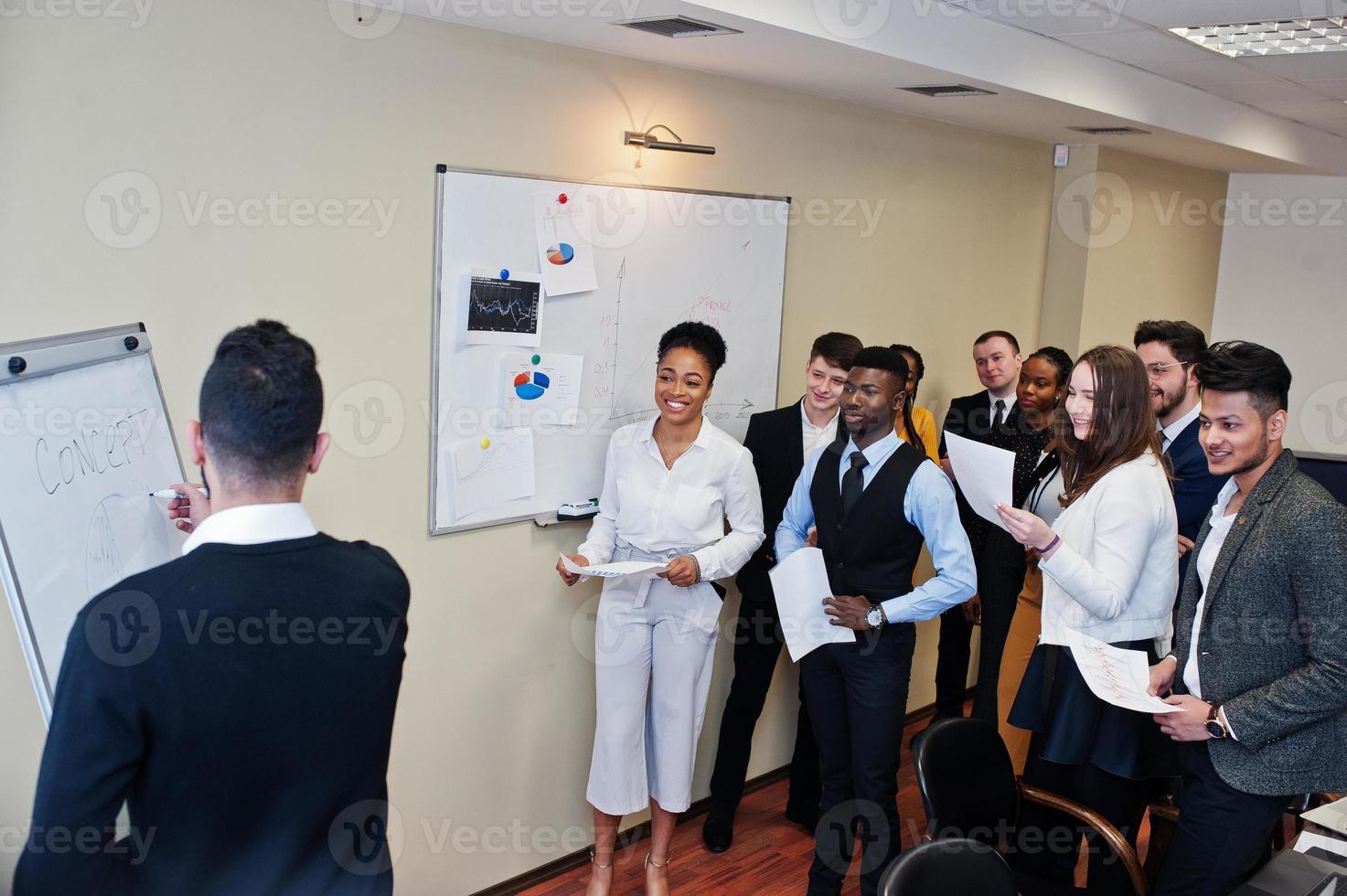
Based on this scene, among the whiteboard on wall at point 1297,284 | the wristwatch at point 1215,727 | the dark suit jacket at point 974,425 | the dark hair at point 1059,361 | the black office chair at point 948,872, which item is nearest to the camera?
the black office chair at point 948,872

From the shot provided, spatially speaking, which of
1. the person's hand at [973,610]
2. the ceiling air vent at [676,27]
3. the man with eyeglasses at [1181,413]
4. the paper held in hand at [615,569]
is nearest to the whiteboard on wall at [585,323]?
the paper held in hand at [615,569]

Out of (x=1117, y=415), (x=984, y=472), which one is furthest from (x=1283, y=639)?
(x=984, y=472)

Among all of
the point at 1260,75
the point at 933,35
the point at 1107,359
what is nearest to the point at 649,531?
the point at 1107,359

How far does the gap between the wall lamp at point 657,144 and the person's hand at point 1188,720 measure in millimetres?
2226

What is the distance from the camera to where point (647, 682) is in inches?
132

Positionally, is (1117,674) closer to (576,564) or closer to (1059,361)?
(576,564)

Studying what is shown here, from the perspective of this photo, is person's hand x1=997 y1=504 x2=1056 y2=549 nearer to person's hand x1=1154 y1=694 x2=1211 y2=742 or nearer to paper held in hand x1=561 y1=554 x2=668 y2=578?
person's hand x1=1154 y1=694 x2=1211 y2=742

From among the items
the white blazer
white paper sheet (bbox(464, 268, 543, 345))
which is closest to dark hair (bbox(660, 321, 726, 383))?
white paper sheet (bbox(464, 268, 543, 345))

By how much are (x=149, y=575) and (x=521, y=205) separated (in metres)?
1.99

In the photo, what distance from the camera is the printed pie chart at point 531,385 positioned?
10.6ft

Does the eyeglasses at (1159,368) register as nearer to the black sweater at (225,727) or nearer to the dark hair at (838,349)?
the dark hair at (838,349)

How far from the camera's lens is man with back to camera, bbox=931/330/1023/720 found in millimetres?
4305

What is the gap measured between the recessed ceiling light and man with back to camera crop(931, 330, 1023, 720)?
1328mm

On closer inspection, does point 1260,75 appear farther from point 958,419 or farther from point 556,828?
point 556,828
